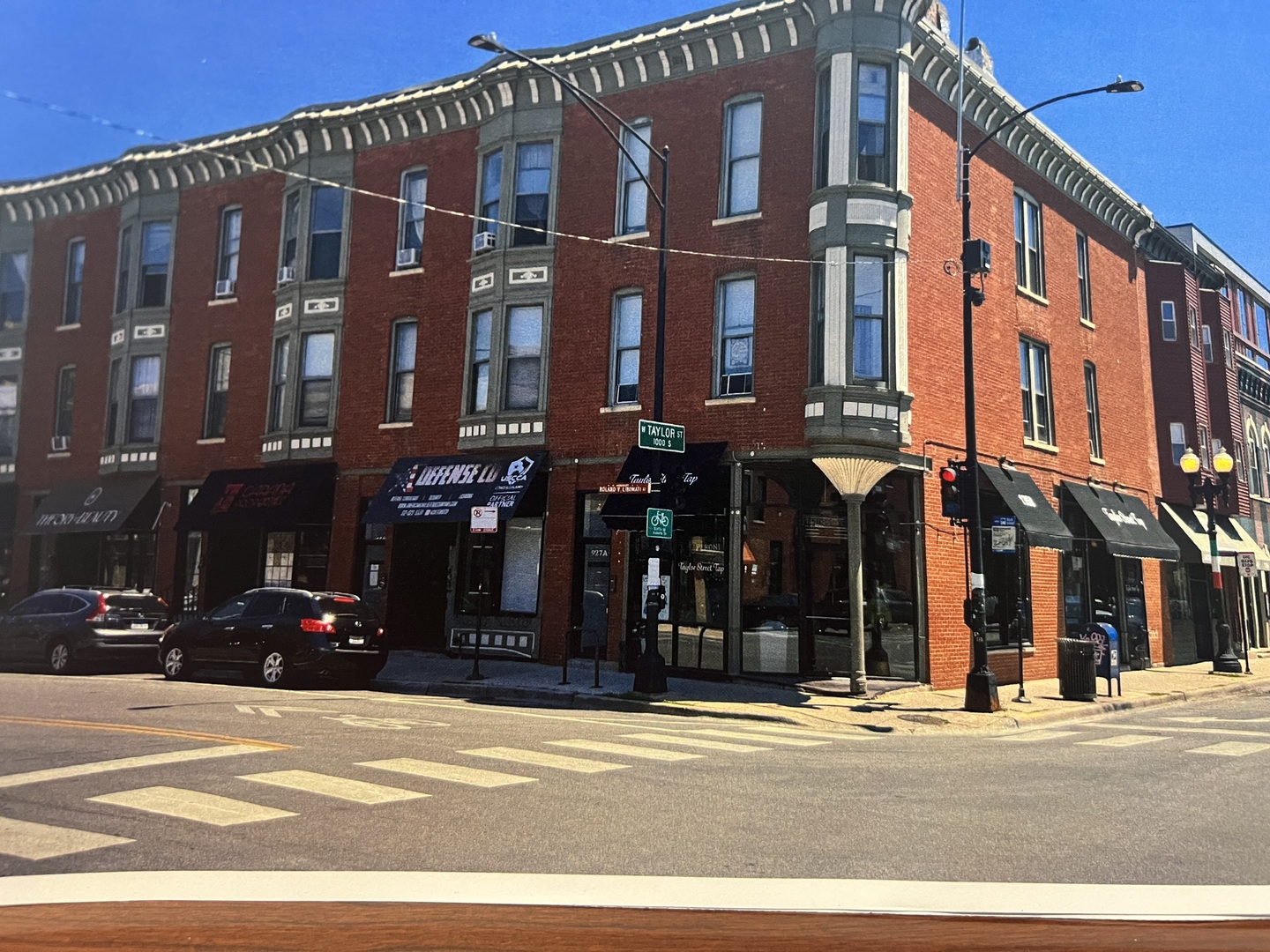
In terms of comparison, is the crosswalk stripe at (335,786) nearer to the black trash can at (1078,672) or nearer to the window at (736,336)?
the window at (736,336)

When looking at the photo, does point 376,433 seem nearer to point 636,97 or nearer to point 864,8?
point 636,97

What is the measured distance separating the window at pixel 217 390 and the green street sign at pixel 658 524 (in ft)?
47.5

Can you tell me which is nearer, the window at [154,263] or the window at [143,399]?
the window at [143,399]

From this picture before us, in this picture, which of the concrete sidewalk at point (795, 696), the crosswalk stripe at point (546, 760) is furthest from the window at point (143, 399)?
the crosswalk stripe at point (546, 760)

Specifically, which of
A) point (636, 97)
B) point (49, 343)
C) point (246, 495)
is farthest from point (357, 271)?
point (49, 343)

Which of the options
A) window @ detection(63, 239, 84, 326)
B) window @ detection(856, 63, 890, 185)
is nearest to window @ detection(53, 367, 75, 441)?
window @ detection(63, 239, 84, 326)

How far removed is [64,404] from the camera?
96.6ft

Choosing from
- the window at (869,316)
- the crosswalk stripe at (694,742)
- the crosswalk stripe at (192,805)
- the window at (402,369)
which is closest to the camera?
the crosswalk stripe at (192,805)

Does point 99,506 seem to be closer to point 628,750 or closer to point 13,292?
point 13,292

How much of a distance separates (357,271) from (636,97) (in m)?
7.73

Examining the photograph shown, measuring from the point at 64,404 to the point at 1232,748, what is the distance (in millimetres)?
29069

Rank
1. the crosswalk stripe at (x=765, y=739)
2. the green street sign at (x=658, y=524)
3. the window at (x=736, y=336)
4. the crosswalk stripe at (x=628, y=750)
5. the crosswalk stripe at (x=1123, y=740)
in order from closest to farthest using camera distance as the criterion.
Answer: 1. the crosswalk stripe at (x=628, y=750)
2. the crosswalk stripe at (x=765, y=739)
3. the crosswalk stripe at (x=1123, y=740)
4. the green street sign at (x=658, y=524)
5. the window at (x=736, y=336)

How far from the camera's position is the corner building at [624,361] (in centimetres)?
1841

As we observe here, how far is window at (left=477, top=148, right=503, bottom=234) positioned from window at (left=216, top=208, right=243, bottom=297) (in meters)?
7.43
